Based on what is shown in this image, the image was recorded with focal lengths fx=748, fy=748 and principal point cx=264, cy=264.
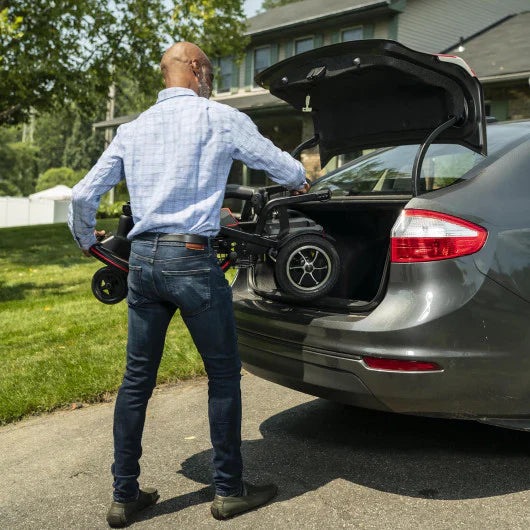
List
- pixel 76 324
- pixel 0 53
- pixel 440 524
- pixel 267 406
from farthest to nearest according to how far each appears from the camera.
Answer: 1. pixel 0 53
2. pixel 76 324
3. pixel 267 406
4. pixel 440 524

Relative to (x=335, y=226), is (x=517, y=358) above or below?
below

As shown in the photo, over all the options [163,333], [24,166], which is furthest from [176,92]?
[24,166]

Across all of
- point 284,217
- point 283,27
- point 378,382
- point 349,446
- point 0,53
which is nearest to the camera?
point 378,382

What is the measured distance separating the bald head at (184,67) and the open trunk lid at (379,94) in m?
0.62

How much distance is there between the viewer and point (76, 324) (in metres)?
7.00

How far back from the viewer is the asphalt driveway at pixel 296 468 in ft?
9.89

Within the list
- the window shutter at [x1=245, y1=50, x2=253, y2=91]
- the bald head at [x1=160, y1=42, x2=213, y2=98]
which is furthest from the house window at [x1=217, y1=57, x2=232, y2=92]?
the bald head at [x1=160, y1=42, x2=213, y2=98]

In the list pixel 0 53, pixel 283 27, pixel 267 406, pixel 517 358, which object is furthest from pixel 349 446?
pixel 283 27

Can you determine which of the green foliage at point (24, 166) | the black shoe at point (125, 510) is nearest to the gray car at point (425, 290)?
the black shoe at point (125, 510)

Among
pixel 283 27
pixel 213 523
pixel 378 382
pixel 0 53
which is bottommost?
pixel 213 523

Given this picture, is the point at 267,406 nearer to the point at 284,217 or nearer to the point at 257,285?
the point at 257,285

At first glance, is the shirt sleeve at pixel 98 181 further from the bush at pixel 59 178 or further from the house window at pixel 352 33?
the bush at pixel 59 178

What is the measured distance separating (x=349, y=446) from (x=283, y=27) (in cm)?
2145

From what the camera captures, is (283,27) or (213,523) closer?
(213,523)
